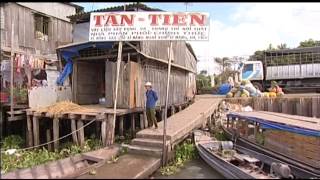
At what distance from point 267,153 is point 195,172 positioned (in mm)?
3366

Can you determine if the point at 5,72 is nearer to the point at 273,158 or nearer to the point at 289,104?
the point at 273,158

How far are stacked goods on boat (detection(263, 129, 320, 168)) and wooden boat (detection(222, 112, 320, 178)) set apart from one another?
0.28 feet

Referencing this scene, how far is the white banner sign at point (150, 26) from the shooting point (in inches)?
402

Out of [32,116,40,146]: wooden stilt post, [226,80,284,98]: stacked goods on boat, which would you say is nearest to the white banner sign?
[32,116,40,146]: wooden stilt post

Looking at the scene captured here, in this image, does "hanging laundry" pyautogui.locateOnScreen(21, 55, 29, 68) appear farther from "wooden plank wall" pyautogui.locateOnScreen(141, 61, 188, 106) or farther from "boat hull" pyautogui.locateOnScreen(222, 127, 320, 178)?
"boat hull" pyautogui.locateOnScreen(222, 127, 320, 178)

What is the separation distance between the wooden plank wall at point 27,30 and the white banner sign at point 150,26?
32.0 feet

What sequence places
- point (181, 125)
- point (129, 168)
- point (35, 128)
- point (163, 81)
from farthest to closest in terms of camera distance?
1. point (163, 81)
2. point (35, 128)
3. point (181, 125)
4. point (129, 168)

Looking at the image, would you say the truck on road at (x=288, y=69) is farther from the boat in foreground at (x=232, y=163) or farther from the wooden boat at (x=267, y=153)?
the boat in foreground at (x=232, y=163)

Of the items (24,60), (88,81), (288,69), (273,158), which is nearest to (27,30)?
(24,60)

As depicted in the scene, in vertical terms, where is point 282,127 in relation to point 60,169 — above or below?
above

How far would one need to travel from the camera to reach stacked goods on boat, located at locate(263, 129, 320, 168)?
1033 cm

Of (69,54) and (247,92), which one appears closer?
(69,54)

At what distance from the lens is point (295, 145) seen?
11000 millimetres

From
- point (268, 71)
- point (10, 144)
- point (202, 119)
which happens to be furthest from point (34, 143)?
point (268, 71)
